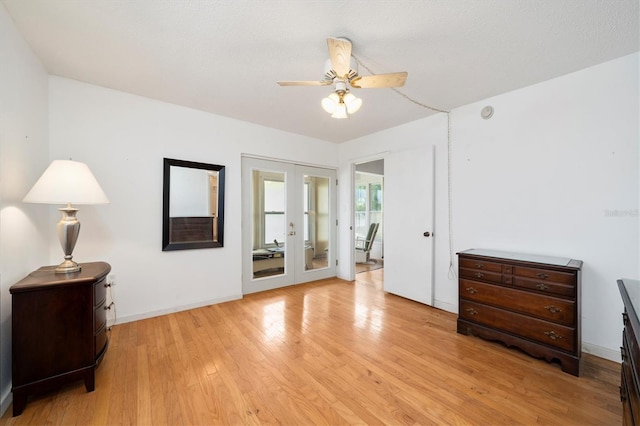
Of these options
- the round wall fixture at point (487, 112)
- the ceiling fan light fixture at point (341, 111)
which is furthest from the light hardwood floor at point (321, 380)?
the round wall fixture at point (487, 112)

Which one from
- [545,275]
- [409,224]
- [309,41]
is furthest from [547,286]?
[309,41]

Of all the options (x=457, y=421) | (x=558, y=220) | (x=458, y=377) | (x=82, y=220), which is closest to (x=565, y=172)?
(x=558, y=220)

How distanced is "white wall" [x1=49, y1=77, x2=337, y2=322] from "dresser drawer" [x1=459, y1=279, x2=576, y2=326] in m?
2.87

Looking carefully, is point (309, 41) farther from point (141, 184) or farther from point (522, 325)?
point (522, 325)

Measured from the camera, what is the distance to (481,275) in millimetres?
2477

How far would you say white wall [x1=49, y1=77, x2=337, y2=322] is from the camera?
2.60 meters

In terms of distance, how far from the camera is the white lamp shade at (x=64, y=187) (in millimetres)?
1747

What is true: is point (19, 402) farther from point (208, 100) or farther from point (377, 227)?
point (377, 227)

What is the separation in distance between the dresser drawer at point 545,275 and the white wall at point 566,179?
487 mm

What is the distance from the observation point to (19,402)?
1570mm

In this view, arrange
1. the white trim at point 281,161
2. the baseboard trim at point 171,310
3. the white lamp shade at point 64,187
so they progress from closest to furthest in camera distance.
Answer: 1. the white lamp shade at point 64,187
2. the baseboard trim at point 171,310
3. the white trim at point 281,161

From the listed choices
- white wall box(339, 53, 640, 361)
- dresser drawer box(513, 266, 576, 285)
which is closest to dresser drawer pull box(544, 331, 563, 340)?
dresser drawer box(513, 266, 576, 285)

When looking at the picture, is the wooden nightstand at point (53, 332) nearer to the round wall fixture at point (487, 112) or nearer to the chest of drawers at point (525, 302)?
the chest of drawers at point (525, 302)

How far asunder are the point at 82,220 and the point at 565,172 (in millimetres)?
4689
